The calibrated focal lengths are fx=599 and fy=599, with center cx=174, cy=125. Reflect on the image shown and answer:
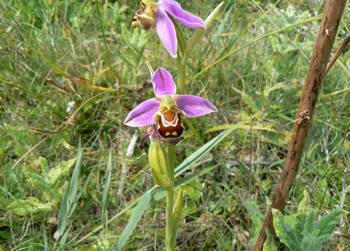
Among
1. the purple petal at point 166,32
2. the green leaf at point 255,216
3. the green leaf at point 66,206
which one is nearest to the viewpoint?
the purple petal at point 166,32

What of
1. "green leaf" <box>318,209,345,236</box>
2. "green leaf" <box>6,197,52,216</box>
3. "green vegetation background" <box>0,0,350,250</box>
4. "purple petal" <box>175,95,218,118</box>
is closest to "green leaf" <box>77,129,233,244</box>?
"green vegetation background" <box>0,0,350,250</box>

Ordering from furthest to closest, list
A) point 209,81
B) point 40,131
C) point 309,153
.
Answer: point 209,81, point 40,131, point 309,153

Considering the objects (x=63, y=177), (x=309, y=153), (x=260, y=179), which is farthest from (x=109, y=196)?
(x=309, y=153)

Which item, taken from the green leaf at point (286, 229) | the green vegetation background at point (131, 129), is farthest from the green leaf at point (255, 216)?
the green leaf at point (286, 229)

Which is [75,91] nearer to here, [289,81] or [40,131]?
[40,131]

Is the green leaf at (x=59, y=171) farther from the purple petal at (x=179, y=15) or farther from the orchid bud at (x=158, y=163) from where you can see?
the purple petal at (x=179, y=15)

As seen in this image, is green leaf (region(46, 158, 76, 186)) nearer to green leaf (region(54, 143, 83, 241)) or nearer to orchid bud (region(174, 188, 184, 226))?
green leaf (region(54, 143, 83, 241))
